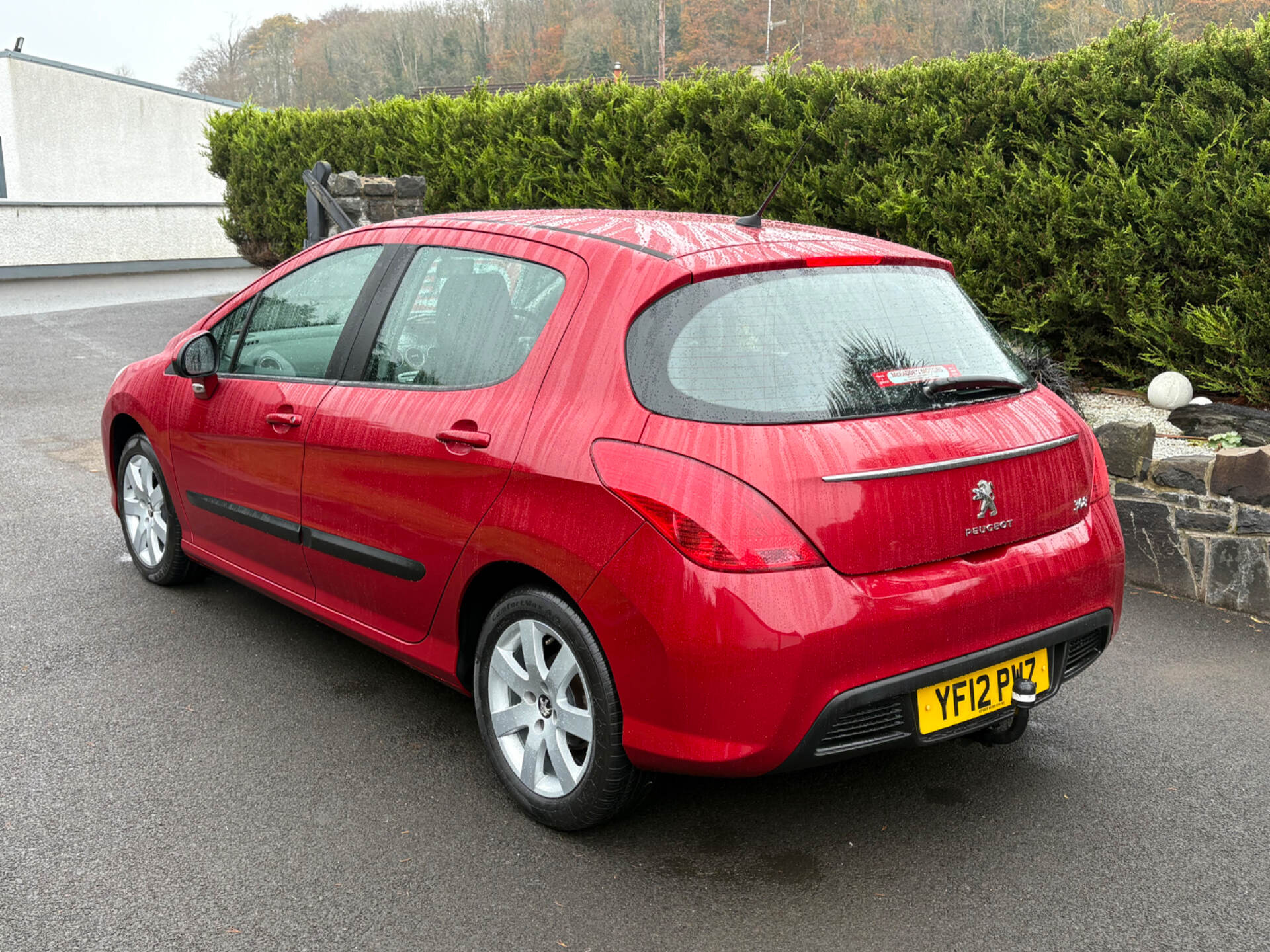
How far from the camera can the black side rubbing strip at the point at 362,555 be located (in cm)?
348

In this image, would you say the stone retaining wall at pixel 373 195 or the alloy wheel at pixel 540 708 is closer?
the alloy wheel at pixel 540 708

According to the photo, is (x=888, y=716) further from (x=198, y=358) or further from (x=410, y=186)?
(x=410, y=186)

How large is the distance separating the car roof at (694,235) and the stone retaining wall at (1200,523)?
7.70ft

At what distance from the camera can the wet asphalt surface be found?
2.75 metres

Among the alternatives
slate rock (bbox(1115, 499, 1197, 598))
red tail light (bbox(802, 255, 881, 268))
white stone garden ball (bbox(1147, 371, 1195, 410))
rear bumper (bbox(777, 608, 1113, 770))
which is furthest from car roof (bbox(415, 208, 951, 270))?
white stone garden ball (bbox(1147, 371, 1195, 410))

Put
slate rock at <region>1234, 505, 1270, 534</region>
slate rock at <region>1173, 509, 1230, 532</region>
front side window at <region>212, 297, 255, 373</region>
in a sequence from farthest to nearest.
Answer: slate rock at <region>1173, 509, 1230, 532</region> < slate rock at <region>1234, 505, 1270, 534</region> < front side window at <region>212, 297, 255, 373</region>

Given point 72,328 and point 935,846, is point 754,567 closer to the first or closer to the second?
point 935,846

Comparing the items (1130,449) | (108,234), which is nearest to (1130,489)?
(1130,449)

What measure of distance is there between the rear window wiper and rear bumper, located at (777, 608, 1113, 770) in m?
0.67

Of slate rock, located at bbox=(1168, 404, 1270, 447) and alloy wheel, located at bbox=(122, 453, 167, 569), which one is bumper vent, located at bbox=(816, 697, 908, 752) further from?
slate rock, located at bbox=(1168, 404, 1270, 447)

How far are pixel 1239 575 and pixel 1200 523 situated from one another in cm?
28

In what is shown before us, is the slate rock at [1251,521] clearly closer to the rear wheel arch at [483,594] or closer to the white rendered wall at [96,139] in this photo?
the rear wheel arch at [483,594]

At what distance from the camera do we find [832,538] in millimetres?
2684

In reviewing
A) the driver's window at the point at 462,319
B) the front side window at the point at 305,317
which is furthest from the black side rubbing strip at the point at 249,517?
the driver's window at the point at 462,319
